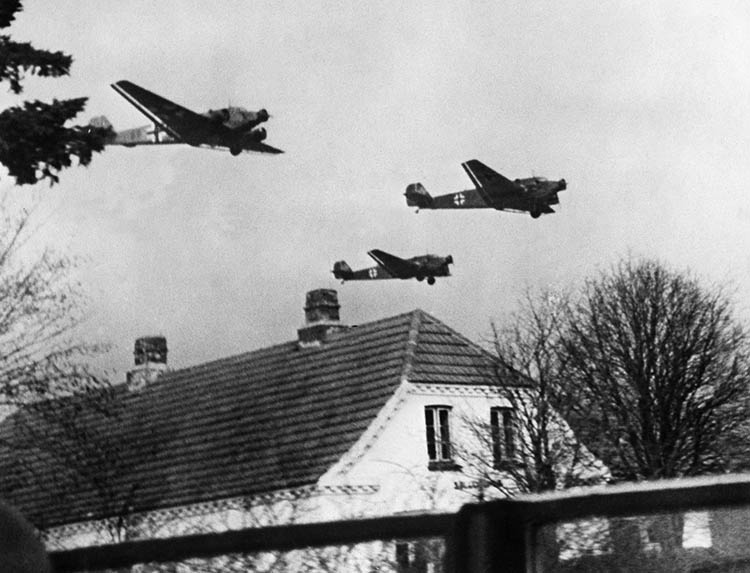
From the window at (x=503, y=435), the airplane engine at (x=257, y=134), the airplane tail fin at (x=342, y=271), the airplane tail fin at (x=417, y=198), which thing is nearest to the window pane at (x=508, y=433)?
the window at (x=503, y=435)

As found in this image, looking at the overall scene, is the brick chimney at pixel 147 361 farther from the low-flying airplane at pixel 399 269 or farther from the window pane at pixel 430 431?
the low-flying airplane at pixel 399 269

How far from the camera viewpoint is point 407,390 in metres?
32.9

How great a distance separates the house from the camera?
31359 millimetres

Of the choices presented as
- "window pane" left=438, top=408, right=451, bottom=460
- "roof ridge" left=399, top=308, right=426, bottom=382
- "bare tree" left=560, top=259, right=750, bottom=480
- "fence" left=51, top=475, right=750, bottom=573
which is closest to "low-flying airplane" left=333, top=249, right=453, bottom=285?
"bare tree" left=560, top=259, right=750, bottom=480

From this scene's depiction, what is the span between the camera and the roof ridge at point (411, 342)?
33.0 metres

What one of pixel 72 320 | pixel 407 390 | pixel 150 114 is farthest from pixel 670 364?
pixel 150 114

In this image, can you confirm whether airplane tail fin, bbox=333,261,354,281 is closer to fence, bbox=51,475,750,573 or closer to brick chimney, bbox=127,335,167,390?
brick chimney, bbox=127,335,167,390

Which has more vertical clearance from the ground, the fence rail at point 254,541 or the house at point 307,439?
the house at point 307,439

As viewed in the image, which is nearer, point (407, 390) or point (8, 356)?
point (8, 356)

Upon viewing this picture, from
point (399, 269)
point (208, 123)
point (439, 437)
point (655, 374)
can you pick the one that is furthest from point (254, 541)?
point (399, 269)

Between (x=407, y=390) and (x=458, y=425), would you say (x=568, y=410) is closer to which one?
(x=458, y=425)

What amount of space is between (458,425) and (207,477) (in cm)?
619

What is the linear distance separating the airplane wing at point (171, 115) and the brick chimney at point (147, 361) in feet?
33.0

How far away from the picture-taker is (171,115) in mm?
54938
